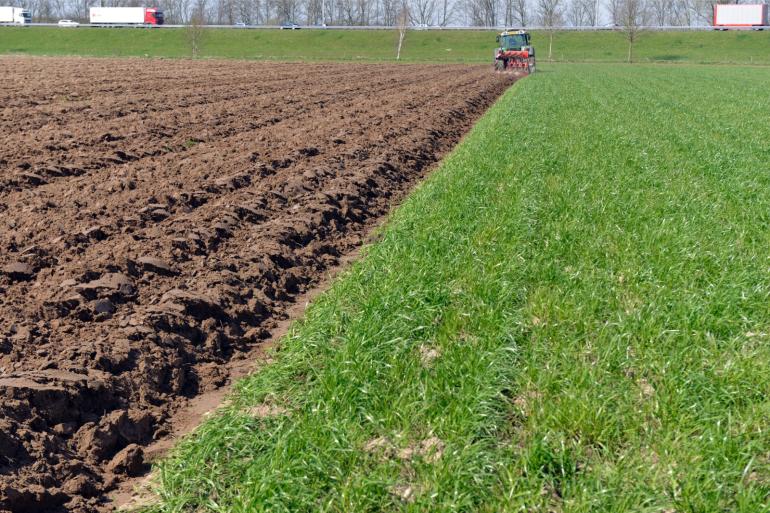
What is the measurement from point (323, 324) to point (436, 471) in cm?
220

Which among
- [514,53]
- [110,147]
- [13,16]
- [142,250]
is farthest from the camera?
[13,16]

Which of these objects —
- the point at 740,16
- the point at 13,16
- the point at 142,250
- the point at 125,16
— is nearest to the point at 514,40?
the point at 142,250

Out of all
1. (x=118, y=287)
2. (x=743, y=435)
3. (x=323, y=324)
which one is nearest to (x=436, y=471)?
(x=743, y=435)

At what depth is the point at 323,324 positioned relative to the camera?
231 inches

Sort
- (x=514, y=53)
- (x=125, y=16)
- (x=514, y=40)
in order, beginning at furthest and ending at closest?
(x=125, y=16)
(x=514, y=40)
(x=514, y=53)

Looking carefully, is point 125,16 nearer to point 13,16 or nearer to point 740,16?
point 13,16

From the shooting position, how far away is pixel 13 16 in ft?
314

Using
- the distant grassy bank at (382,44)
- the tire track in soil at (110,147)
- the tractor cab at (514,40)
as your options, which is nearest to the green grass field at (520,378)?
the tire track in soil at (110,147)

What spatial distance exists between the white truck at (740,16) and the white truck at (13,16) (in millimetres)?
81655

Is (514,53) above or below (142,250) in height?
above

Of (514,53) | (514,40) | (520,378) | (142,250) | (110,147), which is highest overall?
(514,40)

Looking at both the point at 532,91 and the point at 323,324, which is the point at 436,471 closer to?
the point at 323,324

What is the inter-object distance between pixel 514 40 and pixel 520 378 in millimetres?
44389

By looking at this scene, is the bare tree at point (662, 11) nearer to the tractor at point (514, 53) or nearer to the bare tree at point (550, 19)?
the bare tree at point (550, 19)
